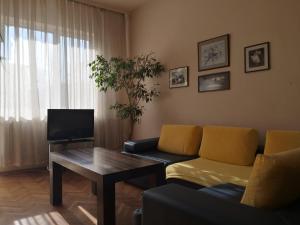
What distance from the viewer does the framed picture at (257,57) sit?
292cm

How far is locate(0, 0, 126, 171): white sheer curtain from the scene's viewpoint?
381 centimetres

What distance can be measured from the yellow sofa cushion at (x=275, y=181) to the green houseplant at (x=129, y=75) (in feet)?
10.3

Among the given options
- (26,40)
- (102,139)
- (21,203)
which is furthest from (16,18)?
(21,203)

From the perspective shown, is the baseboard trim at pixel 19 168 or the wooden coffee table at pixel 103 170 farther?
the baseboard trim at pixel 19 168

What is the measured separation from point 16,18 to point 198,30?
→ 2.79 metres

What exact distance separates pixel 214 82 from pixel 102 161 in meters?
1.96

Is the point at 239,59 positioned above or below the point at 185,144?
above

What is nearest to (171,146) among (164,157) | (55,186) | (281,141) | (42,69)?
(164,157)

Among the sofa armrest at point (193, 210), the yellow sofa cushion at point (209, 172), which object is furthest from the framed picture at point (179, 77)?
the sofa armrest at point (193, 210)

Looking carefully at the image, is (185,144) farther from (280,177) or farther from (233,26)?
(280,177)

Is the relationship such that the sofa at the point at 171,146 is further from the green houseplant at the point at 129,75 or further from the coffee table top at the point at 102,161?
the green houseplant at the point at 129,75

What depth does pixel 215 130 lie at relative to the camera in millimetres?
3107

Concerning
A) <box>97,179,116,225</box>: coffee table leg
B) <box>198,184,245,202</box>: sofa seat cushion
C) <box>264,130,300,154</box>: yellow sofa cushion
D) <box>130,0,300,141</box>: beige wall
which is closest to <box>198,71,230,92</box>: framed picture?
<box>130,0,300,141</box>: beige wall

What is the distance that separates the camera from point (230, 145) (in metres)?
2.85
